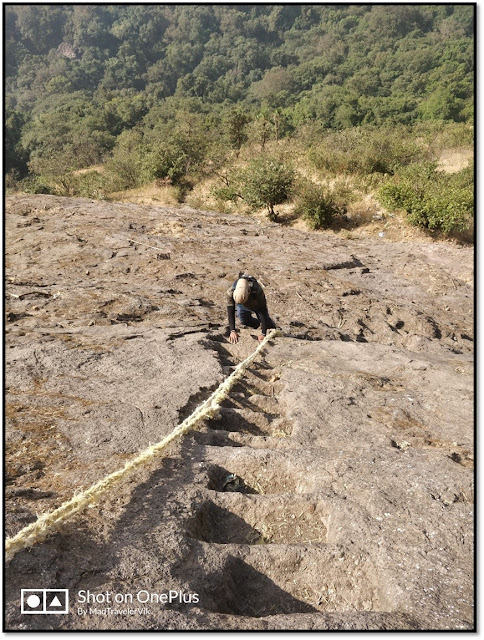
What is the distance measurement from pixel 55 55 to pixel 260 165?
128757 millimetres

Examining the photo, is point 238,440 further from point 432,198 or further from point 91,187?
point 91,187

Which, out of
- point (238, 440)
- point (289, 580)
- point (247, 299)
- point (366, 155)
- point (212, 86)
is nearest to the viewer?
point (289, 580)

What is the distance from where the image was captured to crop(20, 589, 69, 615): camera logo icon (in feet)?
5.26

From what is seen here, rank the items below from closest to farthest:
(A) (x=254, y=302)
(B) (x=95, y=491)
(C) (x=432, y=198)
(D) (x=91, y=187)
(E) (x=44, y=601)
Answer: (E) (x=44, y=601) → (B) (x=95, y=491) → (A) (x=254, y=302) → (C) (x=432, y=198) → (D) (x=91, y=187)

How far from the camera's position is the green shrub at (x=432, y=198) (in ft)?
32.4

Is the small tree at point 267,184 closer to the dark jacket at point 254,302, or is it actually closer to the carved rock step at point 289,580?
the dark jacket at point 254,302

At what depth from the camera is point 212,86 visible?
8100cm

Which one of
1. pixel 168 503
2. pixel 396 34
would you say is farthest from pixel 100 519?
pixel 396 34

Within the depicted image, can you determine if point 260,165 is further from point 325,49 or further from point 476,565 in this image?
point 325,49

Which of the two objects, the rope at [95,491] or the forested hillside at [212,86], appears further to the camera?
the forested hillside at [212,86]

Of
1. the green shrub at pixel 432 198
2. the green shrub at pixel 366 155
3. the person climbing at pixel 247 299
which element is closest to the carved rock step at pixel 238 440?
the person climbing at pixel 247 299

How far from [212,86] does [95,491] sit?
9164 cm

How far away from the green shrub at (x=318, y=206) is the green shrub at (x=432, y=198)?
4.04 ft

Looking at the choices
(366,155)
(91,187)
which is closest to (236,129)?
(91,187)
